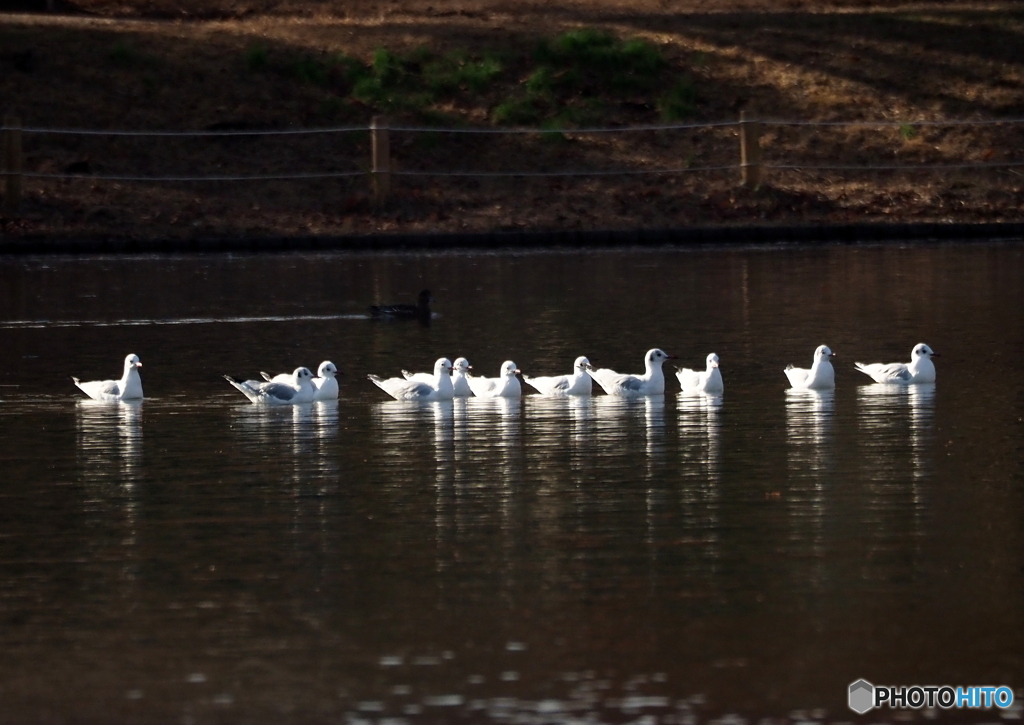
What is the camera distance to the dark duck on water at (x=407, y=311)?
67.2ft

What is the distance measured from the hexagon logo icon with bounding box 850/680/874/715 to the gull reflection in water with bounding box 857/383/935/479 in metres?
4.09

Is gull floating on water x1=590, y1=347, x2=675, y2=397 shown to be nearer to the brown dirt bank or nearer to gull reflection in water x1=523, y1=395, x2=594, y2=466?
gull reflection in water x1=523, y1=395, x2=594, y2=466

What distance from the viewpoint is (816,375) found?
1540 centimetres

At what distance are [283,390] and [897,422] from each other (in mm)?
4662

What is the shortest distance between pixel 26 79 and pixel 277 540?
2425 cm

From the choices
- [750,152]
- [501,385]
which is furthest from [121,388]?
[750,152]

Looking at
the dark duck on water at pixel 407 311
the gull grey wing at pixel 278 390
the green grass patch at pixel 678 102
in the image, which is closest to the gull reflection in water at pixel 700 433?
the gull grey wing at pixel 278 390

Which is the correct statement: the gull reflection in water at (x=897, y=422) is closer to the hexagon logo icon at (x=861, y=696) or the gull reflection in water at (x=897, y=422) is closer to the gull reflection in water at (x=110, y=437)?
the hexagon logo icon at (x=861, y=696)

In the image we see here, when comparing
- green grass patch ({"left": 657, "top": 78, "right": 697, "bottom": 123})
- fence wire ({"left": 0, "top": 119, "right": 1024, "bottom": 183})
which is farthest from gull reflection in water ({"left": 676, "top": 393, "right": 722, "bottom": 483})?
green grass patch ({"left": 657, "top": 78, "right": 697, "bottom": 123})

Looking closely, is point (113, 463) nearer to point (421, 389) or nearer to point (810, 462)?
point (421, 389)

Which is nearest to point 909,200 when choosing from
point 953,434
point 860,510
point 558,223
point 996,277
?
point 558,223

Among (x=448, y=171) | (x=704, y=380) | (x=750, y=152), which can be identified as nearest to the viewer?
(x=704, y=380)

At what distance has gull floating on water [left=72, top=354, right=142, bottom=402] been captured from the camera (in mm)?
15555

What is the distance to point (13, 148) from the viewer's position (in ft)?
98.1
